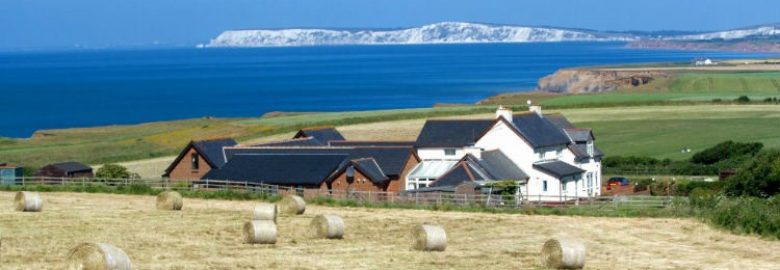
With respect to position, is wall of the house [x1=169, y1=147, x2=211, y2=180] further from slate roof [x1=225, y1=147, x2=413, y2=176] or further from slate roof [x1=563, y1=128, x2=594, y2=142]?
slate roof [x1=563, y1=128, x2=594, y2=142]

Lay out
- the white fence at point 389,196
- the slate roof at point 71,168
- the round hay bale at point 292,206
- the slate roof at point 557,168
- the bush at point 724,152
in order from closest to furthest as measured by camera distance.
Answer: the round hay bale at point 292,206 < the white fence at point 389,196 < the slate roof at point 557,168 < the slate roof at point 71,168 < the bush at point 724,152

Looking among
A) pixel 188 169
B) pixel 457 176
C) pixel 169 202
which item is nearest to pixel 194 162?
pixel 188 169

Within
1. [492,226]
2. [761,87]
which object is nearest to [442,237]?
[492,226]

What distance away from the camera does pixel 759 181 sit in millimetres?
47125

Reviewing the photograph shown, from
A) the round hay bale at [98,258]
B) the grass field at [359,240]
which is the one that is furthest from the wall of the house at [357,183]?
the round hay bale at [98,258]

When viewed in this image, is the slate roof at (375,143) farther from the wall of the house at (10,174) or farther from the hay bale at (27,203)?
the hay bale at (27,203)

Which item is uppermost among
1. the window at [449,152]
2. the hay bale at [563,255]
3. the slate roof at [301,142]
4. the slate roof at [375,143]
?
the slate roof at [301,142]

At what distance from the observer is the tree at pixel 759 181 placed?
4675 cm

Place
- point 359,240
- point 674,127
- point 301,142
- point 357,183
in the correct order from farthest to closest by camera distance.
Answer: point 674,127 < point 301,142 < point 357,183 < point 359,240

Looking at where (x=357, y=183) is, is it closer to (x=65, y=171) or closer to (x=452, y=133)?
(x=452, y=133)

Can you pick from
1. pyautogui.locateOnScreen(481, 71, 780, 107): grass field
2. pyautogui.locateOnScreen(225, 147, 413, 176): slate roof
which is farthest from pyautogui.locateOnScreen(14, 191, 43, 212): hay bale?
pyautogui.locateOnScreen(481, 71, 780, 107): grass field

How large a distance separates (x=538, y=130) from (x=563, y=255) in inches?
1074

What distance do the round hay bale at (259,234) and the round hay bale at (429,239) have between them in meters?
3.17

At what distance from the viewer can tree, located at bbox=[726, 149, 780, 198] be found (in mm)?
46750
